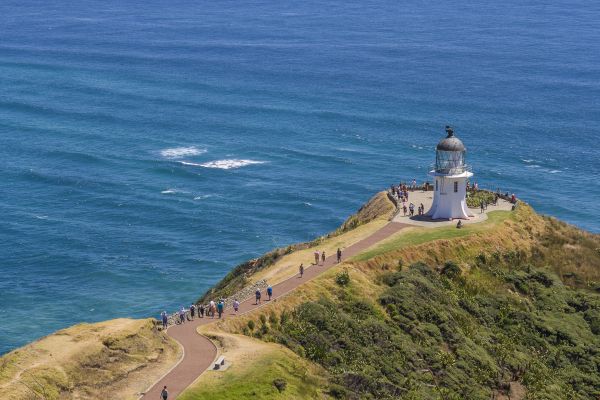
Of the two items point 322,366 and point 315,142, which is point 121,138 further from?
point 322,366

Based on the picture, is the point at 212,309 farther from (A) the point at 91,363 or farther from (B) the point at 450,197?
(B) the point at 450,197

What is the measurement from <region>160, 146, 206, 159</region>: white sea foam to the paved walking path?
7612 cm

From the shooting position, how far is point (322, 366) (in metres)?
54.0

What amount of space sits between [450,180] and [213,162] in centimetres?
6678

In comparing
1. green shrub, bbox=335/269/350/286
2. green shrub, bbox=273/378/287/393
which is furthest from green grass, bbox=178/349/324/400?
green shrub, bbox=335/269/350/286

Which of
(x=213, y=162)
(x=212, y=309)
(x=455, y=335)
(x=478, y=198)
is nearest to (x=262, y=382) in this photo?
(x=212, y=309)

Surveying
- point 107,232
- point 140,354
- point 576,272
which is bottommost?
point 107,232

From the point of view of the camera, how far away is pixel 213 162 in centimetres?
14162

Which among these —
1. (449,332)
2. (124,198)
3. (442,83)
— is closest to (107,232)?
(124,198)

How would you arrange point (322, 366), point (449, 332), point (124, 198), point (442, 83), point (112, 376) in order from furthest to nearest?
point (442, 83) < point (124, 198) < point (449, 332) < point (322, 366) < point (112, 376)

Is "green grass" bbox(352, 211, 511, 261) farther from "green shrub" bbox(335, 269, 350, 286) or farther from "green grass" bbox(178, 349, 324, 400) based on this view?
"green grass" bbox(178, 349, 324, 400)

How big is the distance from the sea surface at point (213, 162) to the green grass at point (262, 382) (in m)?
44.6

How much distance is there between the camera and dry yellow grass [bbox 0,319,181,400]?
45.0m

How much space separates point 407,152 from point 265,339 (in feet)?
302
